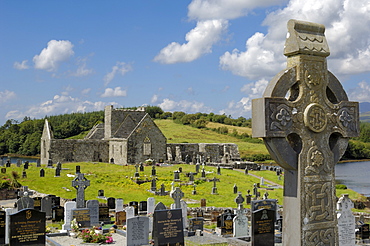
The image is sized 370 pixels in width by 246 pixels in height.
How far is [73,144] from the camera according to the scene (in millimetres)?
43188

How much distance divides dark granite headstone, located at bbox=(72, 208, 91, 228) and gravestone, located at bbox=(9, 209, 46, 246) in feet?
13.5

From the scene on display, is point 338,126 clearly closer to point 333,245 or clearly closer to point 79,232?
point 333,245

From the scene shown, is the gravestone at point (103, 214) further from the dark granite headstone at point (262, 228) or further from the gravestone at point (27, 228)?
the dark granite headstone at point (262, 228)

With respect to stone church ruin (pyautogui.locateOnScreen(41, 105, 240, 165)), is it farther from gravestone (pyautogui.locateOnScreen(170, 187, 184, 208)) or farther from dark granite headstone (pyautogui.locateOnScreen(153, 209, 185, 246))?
dark granite headstone (pyautogui.locateOnScreen(153, 209, 185, 246))

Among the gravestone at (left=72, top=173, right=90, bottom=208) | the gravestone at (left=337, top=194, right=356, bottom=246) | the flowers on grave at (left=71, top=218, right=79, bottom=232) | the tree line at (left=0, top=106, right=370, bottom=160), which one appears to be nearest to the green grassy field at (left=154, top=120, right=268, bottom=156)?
the tree line at (left=0, top=106, right=370, bottom=160)

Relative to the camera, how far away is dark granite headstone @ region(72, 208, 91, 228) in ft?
49.9

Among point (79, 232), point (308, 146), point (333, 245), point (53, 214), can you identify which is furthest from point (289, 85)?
point (53, 214)

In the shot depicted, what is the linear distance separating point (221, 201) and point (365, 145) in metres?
66.6

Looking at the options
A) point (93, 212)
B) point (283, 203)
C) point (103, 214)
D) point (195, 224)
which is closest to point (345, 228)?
point (195, 224)

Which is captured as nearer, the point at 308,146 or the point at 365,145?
the point at 308,146

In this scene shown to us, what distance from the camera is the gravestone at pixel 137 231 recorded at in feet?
41.1

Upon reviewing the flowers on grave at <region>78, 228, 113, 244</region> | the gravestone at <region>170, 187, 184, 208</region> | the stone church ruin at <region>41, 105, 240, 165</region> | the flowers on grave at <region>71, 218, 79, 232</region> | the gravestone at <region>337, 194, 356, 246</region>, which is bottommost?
the flowers on grave at <region>78, 228, 113, 244</region>

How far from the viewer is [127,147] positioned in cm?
4238

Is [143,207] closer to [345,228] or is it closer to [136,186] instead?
[136,186]
